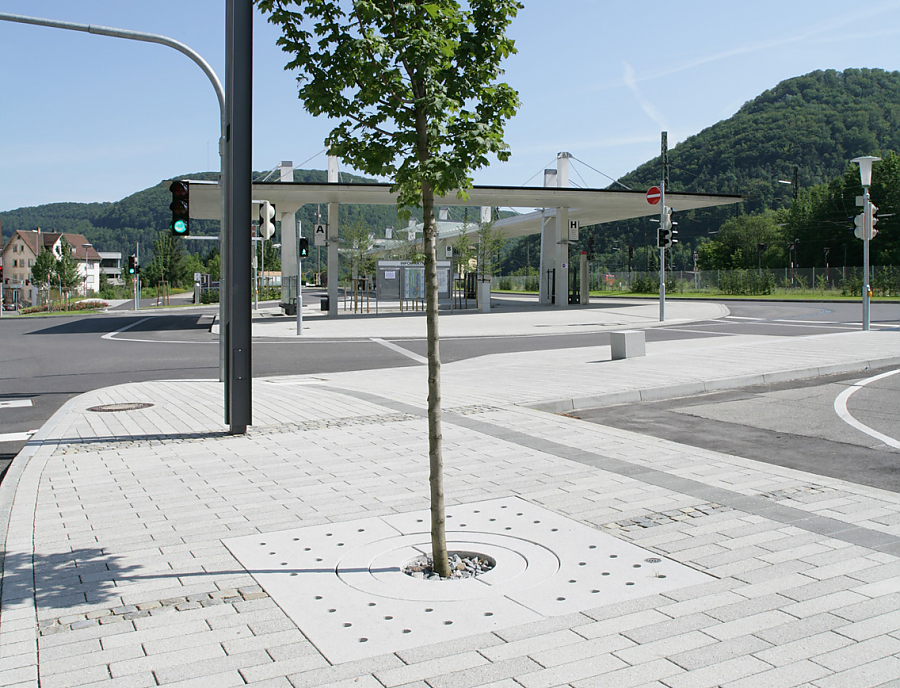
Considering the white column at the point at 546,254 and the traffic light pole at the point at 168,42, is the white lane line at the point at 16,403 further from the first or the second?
the white column at the point at 546,254

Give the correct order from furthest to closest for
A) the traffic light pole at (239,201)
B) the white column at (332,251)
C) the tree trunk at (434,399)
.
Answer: the white column at (332,251), the traffic light pole at (239,201), the tree trunk at (434,399)

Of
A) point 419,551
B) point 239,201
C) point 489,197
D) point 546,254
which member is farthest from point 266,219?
point 546,254

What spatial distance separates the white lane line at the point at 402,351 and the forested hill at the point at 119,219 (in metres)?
121

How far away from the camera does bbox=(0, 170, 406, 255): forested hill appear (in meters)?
152

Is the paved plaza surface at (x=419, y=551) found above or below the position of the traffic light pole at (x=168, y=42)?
below

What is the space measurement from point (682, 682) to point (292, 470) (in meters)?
4.29

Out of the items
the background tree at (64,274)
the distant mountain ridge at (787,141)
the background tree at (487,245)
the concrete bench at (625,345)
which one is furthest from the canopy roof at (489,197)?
the distant mountain ridge at (787,141)

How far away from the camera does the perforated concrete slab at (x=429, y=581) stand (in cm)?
346

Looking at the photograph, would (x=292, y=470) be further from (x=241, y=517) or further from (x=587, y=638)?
(x=587, y=638)

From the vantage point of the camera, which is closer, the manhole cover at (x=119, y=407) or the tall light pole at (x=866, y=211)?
the manhole cover at (x=119, y=407)

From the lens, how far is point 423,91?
409 centimetres

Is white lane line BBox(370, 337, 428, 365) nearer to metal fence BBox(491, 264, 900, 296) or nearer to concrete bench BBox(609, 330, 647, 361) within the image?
concrete bench BBox(609, 330, 647, 361)

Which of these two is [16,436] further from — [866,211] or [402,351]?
[866,211]

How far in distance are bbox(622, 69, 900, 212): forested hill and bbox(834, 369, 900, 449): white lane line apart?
3236 inches
